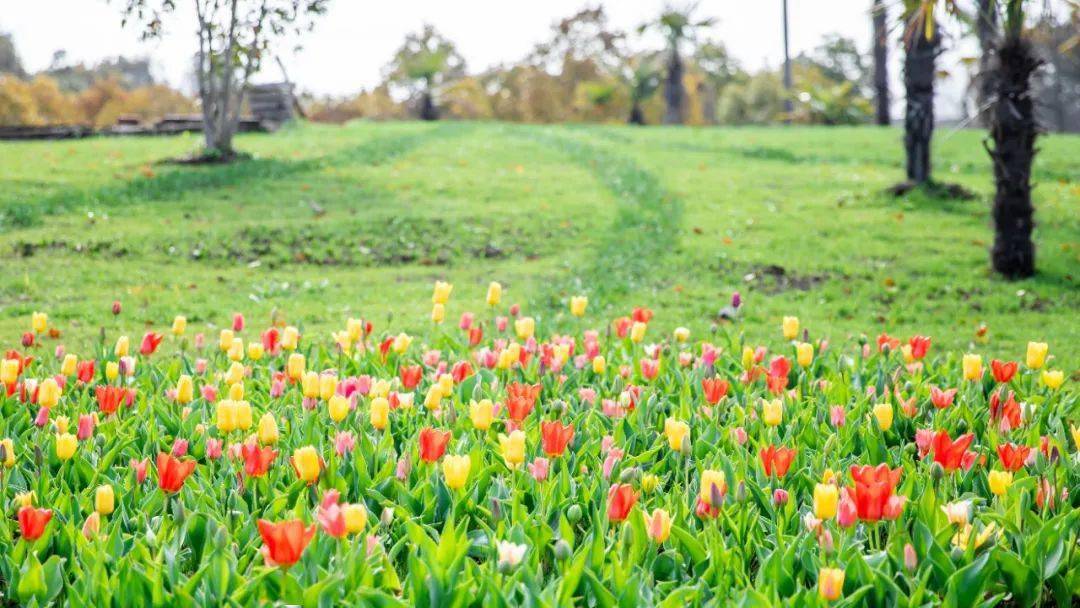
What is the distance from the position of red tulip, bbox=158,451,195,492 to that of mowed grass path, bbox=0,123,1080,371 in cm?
444

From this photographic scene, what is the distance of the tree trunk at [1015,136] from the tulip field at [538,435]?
0.67 meters

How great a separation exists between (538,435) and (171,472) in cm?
139

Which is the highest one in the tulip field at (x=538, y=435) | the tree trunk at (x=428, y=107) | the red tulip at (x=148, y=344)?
the tree trunk at (x=428, y=107)

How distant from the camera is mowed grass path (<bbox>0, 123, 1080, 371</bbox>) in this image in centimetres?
892

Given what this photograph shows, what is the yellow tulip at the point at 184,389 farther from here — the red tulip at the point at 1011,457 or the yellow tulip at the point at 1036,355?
the yellow tulip at the point at 1036,355

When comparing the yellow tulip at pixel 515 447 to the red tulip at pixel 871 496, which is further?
the yellow tulip at pixel 515 447

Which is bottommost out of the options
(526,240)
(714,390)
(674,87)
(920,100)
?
(526,240)

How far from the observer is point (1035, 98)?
1011cm

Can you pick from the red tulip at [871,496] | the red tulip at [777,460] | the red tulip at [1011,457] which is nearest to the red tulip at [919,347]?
the red tulip at [1011,457]

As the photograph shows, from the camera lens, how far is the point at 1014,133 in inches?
392

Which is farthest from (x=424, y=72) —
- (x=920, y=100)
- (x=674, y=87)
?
(x=920, y=100)

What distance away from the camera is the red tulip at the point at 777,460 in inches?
130

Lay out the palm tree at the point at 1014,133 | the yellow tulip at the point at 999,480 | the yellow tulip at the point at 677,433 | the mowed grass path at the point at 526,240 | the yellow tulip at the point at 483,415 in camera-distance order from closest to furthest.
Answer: the yellow tulip at the point at 999,480, the yellow tulip at the point at 677,433, the yellow tulip at the point at 483,415, the mowed grass path at the point at 526,240, the palm tree at the point at 1014,133

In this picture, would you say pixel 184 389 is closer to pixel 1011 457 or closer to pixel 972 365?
pixel 1011 457
